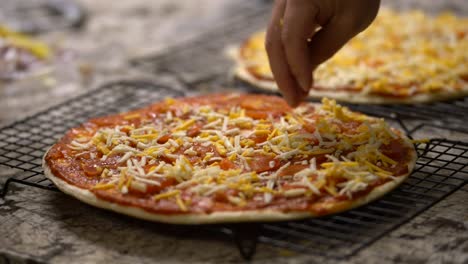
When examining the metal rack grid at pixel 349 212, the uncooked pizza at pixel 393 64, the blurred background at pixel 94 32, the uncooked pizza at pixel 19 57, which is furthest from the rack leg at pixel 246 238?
the uncooked pizza at pixel 19 57

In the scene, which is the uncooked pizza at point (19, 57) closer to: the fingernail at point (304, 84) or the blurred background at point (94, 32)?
the blurred background at point (94, 32)

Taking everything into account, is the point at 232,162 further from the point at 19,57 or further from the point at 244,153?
the point at 19,57

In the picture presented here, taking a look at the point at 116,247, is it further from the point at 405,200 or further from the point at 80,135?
the point at 405,200

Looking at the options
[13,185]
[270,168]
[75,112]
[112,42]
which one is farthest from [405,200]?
[112,42]

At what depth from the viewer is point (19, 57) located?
186 inches

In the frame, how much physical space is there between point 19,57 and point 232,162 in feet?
7.83

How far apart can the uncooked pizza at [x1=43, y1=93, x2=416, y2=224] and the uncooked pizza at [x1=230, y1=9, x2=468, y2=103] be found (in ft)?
1.67

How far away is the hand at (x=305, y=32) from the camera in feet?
9.49

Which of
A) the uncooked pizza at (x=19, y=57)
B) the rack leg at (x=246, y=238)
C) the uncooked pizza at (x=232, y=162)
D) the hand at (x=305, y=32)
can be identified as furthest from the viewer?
the uncooked pizza at (x=19, y=57)

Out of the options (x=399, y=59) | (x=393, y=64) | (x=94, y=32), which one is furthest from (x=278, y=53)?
(x=94, y=32)

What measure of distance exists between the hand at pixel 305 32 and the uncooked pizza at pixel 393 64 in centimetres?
84

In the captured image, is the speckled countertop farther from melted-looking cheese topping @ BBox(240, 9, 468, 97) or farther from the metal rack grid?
melted-looking cheese topping @ BBox(240, 9, 468, 97)

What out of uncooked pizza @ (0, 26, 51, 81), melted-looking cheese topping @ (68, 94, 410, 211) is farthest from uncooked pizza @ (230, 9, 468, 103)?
uncooked pizza @ (0, 26, 51, 81)

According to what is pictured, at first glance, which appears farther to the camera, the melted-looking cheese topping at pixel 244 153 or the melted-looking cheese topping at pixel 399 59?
the melted-looking cheese topping at pixel 399 59
